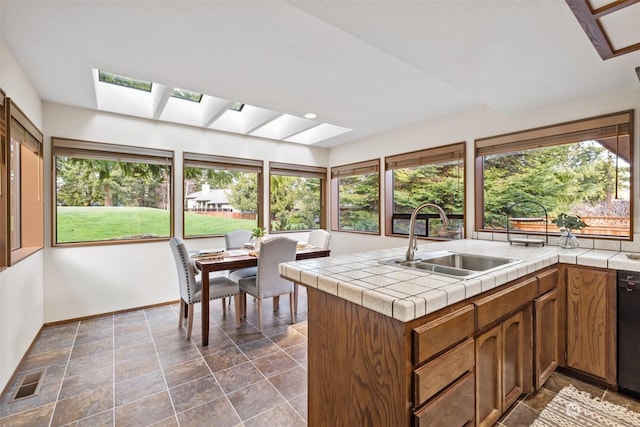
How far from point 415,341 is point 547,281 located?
1534 millimetres

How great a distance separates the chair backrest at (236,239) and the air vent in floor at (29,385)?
2.07 meters

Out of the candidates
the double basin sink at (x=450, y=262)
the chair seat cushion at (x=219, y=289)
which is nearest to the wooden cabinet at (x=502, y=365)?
the double basin sink at (x=450, y=262)

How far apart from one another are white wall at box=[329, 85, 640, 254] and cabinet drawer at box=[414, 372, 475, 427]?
7.37 ft

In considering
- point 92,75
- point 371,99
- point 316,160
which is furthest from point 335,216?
A: point 92,75

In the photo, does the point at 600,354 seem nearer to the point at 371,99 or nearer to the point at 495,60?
the point at 495,60

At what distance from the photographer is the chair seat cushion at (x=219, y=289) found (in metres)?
2.82

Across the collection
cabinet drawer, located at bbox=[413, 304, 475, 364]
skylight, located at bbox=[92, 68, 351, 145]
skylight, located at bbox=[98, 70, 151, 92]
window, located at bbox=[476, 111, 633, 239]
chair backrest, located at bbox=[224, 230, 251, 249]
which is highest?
skylight, located at bbox=[98, 70, 151, 92]

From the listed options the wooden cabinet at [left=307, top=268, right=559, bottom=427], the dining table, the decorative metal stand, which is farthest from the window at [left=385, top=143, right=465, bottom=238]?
the wooden cabinet at [left=307, top=268, right=559, bottom=427]

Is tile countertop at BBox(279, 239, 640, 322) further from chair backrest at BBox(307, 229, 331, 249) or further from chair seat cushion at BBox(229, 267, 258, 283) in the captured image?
chair seat cushion at BBox(229, 267, 258, 283)

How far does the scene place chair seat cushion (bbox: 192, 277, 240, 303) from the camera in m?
2.82

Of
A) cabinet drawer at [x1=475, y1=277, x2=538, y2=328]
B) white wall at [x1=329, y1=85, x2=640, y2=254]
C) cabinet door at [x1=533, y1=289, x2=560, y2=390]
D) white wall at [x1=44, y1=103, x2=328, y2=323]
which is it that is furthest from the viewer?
white wall at [x1=44, y1=103, x2=328, y2=323]

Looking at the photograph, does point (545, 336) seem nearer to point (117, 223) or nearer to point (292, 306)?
point (292, 306)

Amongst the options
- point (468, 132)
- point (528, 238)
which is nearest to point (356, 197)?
point (468, 132)

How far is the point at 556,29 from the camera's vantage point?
64.0 inches
